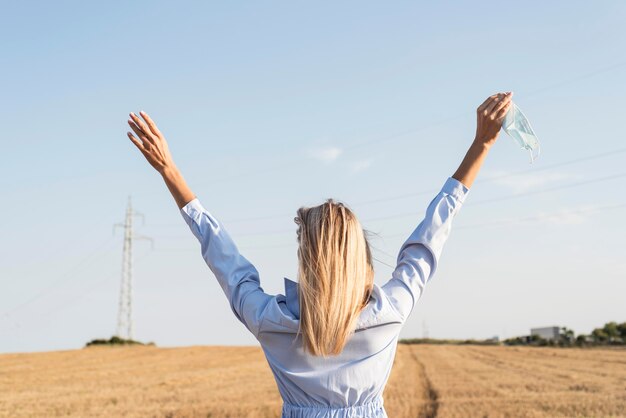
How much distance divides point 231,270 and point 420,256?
60 cm

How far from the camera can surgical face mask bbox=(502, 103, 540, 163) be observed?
2.80 metres

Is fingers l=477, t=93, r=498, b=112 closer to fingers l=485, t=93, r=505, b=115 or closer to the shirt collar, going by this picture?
fingers l=485, t=93, r=505, b=115

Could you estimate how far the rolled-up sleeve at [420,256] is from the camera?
2.52 meters

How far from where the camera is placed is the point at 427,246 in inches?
101

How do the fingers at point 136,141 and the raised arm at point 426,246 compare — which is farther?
the fingers at point 136,141

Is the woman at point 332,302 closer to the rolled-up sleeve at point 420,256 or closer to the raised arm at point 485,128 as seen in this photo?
the rolled-up sleeve at point 420,256

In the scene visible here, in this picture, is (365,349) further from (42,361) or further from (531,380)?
(42,361)

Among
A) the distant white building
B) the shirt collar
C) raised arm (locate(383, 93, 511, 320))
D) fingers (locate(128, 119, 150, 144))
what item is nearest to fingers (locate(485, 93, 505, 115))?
raised arm (locate(383, 93, 511, 320))

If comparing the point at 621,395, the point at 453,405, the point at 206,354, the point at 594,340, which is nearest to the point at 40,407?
the point at 453,405

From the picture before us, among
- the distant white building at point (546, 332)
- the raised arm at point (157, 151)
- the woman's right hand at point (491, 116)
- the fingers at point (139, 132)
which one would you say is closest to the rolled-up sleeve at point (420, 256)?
the woman's right hand at point (491, 116)

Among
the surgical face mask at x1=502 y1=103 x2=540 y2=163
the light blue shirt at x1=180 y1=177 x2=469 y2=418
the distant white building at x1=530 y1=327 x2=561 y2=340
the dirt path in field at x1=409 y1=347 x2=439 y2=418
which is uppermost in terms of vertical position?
the distant white building at x1=530 y1=327 x2=561 y2=340

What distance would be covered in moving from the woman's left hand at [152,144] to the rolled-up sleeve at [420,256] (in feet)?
2.96

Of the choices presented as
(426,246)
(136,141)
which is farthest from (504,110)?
(136,141)

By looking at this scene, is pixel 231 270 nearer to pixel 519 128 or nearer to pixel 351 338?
pixel 351 338
